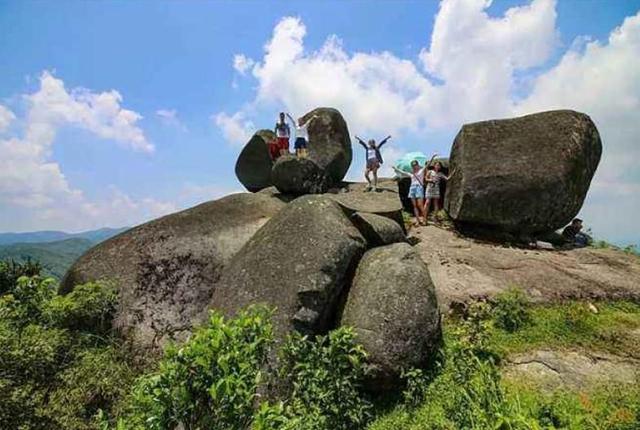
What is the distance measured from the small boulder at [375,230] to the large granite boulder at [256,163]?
1182cm

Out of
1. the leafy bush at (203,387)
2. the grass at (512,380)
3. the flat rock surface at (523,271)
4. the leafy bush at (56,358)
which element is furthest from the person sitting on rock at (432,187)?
the leafy bush at (203,387)

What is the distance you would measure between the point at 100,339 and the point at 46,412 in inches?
111

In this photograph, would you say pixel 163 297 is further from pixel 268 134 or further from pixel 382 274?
pixel 268 134

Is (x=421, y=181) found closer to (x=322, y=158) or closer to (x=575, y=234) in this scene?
(x=322, y=158)

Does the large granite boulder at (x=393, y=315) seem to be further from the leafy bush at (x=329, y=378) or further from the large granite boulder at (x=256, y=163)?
the large granite boulder at (x=256, y=163)

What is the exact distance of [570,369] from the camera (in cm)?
978

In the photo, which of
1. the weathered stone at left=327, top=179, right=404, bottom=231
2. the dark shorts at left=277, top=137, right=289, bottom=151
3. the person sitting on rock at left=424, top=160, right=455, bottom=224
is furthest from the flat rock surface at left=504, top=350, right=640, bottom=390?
the dark shorts at left=277, top=137, right=289, bottom=151

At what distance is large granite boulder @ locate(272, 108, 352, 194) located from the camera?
20.1 meters

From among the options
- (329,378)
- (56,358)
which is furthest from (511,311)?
(56,358)

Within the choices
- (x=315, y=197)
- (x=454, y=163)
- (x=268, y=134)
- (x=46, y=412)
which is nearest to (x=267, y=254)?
(x=315, y=197)

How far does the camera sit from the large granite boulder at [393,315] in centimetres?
956

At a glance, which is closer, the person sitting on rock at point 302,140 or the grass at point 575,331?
the grass at point 575,331

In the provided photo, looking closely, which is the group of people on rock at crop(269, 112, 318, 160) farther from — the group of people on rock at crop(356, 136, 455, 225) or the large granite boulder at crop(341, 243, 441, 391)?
the large granite boulder at crop(341, 243, 441, 391)

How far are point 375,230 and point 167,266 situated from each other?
6.20 meters
